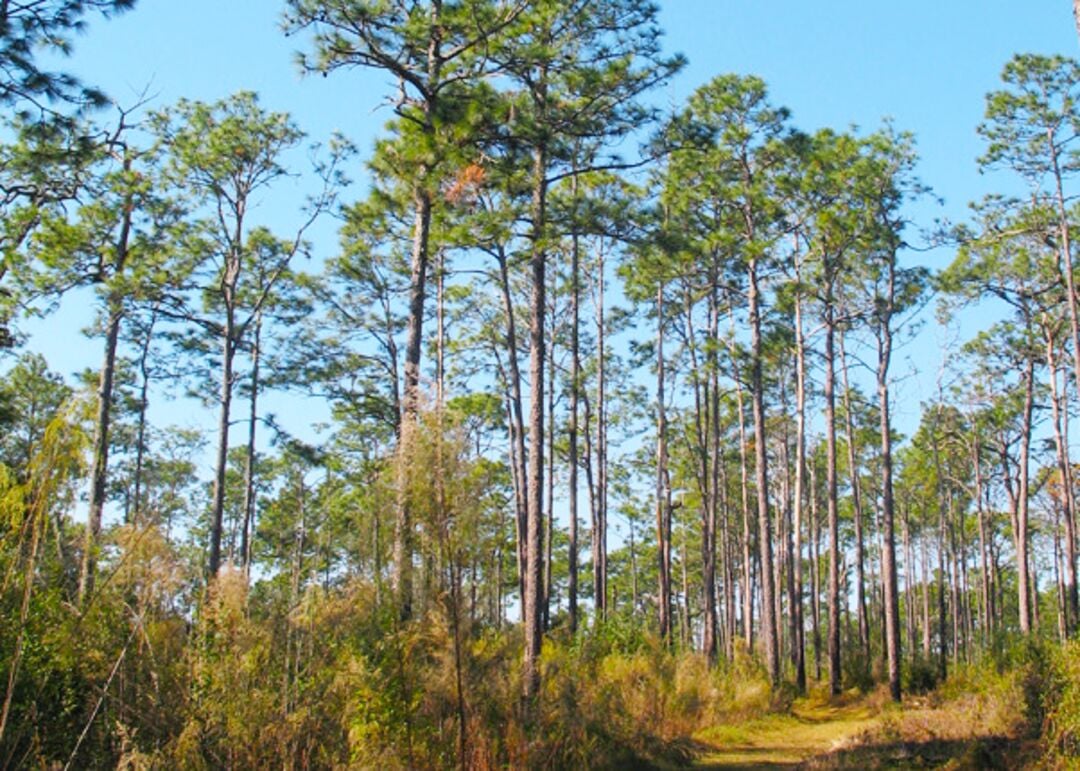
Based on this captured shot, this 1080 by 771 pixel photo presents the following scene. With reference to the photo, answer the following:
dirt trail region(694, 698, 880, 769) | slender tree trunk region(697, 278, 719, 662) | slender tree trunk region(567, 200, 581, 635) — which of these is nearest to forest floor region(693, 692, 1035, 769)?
dirt trail region(694, 698, 880, 769)

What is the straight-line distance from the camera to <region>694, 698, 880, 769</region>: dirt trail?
10898mm

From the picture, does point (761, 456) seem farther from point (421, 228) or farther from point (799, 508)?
point (421, 228)

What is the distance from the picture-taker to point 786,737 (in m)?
13.6

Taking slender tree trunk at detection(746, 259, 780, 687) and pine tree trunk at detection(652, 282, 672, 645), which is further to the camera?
pine tree trunk at detection(652, 282, 672, 645)

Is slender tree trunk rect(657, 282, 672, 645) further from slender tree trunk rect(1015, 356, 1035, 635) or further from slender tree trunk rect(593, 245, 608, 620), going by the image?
slender tree trunk rect(1015, 356, 1035, 635)

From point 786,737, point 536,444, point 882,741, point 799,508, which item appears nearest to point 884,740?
point 882,741

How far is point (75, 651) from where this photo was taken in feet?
18.7

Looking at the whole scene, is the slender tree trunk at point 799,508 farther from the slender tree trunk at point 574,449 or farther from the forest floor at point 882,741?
the slender tree trunk at point 574,449

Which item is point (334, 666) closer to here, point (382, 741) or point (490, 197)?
point (382, 741)

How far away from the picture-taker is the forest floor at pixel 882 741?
9.02 meters

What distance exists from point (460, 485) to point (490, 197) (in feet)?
34.6

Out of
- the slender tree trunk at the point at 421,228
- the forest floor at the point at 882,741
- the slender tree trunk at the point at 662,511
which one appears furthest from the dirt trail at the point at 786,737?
the slender tree trunk at the point at 421,228

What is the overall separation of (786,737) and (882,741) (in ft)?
10.0

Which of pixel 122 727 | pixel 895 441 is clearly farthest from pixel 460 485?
pixel 895 441
